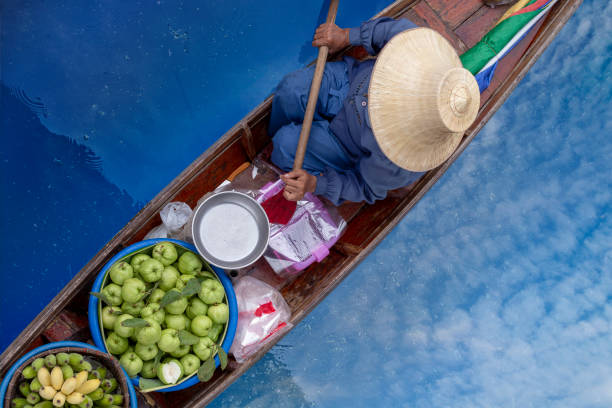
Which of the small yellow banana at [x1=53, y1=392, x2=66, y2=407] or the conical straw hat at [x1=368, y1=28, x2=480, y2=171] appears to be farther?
the conical straw hat at [x1=368, y1=28, x2=480, y2=171]

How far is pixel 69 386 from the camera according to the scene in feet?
4.65

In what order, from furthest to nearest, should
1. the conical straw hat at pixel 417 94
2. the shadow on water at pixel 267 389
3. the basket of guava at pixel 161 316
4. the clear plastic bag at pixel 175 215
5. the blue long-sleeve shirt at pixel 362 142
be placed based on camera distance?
the shadow on water at pixel 267 389
the clear plastic bag at pixel 175 215
the blue long-sleeve shirt at pixel 362 142
the basket of guava at pixel 161 316
the conical straw hat at pixel 417 94

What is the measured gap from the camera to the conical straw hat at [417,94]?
1523 millimetres

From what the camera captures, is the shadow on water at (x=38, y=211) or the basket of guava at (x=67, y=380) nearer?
the basket of guava at (x=67, y=380)

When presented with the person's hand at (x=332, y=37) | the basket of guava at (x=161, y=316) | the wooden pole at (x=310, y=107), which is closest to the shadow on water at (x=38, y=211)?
the basket of guava at (x=161, y=316)

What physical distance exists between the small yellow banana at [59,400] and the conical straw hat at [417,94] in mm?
1395

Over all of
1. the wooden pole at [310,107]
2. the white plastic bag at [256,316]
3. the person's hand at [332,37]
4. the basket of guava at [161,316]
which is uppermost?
the person's hand at [332,37]

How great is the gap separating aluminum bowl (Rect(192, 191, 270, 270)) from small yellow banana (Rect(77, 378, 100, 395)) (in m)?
0.65

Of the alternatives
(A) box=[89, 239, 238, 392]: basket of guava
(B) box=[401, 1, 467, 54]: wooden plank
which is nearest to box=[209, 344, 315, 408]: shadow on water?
(A) box=[89, 239, 238, 392]: basket of guava

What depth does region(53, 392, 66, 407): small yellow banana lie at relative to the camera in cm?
139

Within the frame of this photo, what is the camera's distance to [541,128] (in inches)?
137

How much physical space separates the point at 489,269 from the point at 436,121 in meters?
2.35

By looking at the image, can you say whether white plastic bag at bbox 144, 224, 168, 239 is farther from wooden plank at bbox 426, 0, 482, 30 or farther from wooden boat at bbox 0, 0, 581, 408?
wooden plank at bbox 426, 0, 482, 30

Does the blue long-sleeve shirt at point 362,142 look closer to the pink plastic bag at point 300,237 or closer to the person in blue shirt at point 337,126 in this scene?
the person in blue shirt at point 337,126
